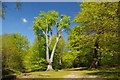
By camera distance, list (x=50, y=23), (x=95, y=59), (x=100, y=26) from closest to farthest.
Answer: (x=100, y=26) < (x=95, y=59) < (x=50, y=23)

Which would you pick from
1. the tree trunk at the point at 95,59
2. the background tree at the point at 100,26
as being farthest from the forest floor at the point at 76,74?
the background tree at the point at 100,26

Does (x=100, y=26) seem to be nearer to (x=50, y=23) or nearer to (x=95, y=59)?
(x=95, y=59)

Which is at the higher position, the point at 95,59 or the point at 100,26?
the point at 100,26

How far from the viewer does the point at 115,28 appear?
16.5 feet

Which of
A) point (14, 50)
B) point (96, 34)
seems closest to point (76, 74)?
point (96, 34)

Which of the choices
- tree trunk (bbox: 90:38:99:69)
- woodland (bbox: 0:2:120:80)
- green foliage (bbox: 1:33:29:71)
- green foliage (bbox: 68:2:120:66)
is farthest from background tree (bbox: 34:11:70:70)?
tree trunk (bbox: 90:38:99:69)

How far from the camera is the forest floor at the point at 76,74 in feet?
18.4

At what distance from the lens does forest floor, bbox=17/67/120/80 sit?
5.61 meters

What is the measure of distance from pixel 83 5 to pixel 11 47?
1973 mm

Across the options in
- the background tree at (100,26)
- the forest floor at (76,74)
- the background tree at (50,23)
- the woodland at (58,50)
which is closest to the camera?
the background tree at (100,26)

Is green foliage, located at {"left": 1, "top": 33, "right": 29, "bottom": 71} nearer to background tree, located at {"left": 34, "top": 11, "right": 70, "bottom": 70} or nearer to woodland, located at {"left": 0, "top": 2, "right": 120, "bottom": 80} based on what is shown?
woodland, located at {"left": 0, "top": 2, "right": 120, "bottom": 80}

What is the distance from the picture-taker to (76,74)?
5.71 metres

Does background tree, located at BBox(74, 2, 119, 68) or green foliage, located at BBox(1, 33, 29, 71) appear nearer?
background tree, located at BBox(74, 2, 119, 68)

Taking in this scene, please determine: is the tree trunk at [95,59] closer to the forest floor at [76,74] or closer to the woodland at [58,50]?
the woodland at [58,50]
